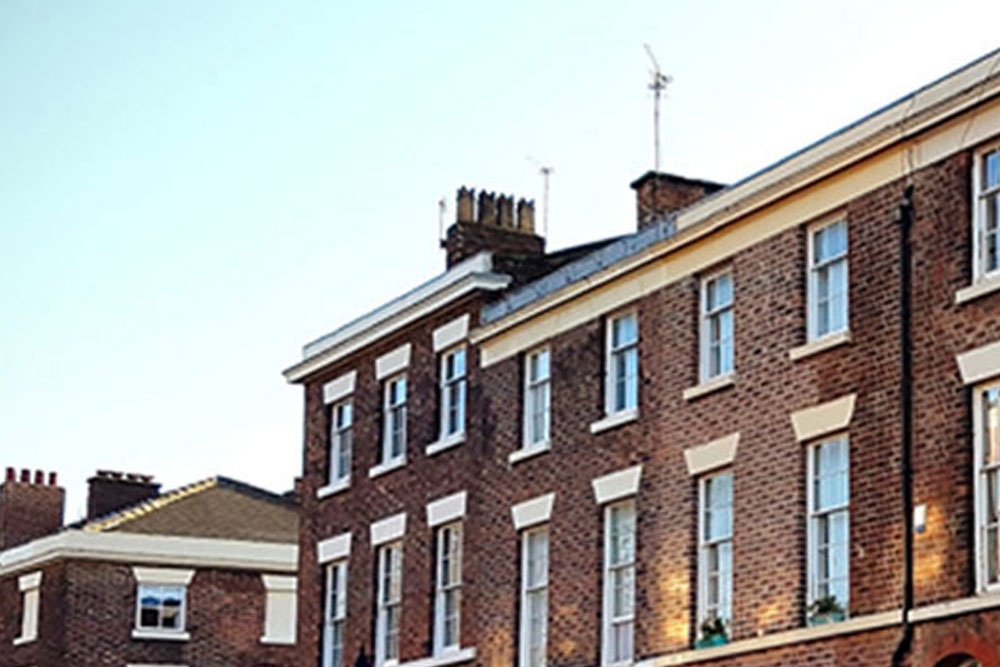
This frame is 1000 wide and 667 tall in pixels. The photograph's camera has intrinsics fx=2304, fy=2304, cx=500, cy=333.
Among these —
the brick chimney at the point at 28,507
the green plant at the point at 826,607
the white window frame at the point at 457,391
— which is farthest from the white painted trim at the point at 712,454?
the brick chimney at the point at 28,507

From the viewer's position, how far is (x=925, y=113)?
2614cm

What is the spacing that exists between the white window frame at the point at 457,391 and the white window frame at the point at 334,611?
13.8ft

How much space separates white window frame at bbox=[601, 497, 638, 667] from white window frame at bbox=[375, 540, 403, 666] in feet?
22.7

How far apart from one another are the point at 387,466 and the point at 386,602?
91.3 inches

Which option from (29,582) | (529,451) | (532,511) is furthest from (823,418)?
(29,582)

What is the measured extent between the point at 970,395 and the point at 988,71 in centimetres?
357

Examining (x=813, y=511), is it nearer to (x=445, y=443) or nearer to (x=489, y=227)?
(x=445, y=443)

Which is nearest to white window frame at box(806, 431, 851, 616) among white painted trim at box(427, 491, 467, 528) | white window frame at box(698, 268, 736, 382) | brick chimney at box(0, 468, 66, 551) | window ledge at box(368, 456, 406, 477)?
white window frame at box(698, 268, 736, 382)

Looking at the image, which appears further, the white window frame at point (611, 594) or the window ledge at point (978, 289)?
the white window frame at point (611, 594)

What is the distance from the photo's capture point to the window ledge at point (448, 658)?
35703 mm

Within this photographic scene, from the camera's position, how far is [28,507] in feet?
197

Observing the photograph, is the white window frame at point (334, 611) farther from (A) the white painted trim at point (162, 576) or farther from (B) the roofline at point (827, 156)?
(A) the white painted trim at point (162, 576)

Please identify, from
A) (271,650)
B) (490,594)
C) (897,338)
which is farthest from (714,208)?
(271,650)

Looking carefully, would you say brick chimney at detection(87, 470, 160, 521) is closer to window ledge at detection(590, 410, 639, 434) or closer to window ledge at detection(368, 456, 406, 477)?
window ledge at detection(368, 456, 406, 477)
